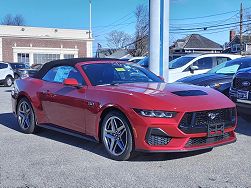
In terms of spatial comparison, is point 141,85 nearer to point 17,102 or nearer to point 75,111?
point 75,111

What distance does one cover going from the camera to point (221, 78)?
370 inches

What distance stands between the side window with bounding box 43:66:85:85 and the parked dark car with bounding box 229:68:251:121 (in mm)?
3079

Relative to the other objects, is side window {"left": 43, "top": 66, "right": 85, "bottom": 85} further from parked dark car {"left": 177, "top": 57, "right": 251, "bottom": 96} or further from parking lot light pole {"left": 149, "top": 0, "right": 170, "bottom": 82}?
parking lot light pole {"left": 149, "top": 0, "right": 170, "bottom": 82}

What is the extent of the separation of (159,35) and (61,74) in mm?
4522

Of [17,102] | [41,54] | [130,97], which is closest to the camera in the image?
[130,97]

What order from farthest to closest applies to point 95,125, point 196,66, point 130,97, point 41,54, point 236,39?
point 236,39, point 41,54, point 196,66, point 95,125, point 130,97

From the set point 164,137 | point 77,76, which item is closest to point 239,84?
point 164,137

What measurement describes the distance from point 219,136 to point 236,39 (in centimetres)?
6428

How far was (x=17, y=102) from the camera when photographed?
25.1 feet

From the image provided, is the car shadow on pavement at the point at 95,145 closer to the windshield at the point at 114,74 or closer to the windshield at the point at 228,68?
the windshield at the point at 114,74

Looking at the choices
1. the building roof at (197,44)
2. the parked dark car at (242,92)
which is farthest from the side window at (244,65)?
the building roof at (197,44)

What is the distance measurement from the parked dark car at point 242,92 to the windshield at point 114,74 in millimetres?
1661

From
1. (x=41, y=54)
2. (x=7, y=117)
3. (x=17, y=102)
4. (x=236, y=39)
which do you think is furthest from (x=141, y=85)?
(x=236, y=39)

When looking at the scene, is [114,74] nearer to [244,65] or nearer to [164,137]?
[164,137]
